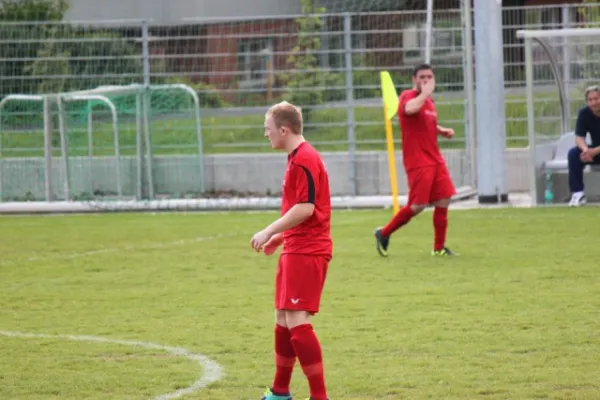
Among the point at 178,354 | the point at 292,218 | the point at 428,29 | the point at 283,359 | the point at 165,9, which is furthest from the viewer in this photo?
the point at 165,9

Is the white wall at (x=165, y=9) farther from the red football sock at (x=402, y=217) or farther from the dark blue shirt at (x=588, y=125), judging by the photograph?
the red football sock at (x=402, y=217)

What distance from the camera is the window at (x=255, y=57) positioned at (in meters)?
21.7

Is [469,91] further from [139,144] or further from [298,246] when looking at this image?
[298,246]

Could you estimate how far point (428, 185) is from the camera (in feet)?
42.8

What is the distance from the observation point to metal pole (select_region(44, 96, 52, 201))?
20531mm

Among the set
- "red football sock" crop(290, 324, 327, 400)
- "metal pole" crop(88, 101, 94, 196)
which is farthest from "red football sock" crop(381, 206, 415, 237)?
"metal pole" crop(88, 101, 94, 196)

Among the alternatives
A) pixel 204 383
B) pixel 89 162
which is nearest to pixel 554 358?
pixel 204 383

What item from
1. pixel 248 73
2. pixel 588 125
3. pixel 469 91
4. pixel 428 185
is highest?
pixel 248 73

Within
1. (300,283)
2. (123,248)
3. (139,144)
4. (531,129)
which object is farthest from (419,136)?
(139,144)

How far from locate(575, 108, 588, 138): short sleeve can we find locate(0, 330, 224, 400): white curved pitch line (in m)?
10.5

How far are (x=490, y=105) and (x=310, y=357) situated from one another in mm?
13334

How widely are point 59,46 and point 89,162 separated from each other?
214 cm

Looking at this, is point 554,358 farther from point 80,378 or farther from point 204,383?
point 80,378

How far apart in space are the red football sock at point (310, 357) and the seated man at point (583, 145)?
474 inches
